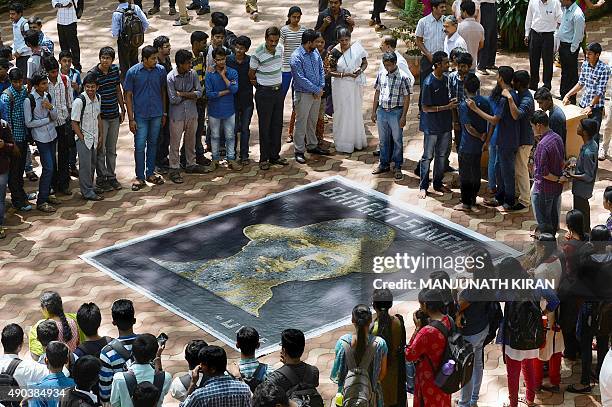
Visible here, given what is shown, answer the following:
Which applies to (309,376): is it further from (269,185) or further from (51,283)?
(269,185)

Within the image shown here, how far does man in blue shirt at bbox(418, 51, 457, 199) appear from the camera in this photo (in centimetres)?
1280

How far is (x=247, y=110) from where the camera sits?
14.1 m

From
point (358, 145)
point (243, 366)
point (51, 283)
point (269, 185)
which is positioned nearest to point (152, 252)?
point (51, 283)

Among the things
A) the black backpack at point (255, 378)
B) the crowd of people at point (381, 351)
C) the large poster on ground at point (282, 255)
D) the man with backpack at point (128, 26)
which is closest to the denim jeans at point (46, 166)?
the large poster on ground at point (282, 255)

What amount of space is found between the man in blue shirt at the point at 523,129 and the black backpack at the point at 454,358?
4.54 m

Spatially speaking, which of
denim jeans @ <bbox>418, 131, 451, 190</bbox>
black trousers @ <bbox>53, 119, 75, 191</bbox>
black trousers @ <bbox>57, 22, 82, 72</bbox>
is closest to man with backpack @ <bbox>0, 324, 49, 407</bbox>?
black trousers @ <bbox>53, 119, 75, 191</bbox>

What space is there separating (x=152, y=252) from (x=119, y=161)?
8.71 feet

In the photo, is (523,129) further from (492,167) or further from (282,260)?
(282,260)

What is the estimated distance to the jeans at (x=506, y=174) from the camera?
41.1 feet

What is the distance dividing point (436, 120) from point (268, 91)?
2.15m

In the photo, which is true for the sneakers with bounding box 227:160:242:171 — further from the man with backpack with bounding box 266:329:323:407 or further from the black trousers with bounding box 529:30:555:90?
the man with backpack with bounding box 266:329:323:407

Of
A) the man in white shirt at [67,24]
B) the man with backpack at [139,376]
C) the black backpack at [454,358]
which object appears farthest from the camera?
the man in white shirt at [67,24]

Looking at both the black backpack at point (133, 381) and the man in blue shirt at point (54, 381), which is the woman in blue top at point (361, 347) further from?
the man in blue shirt at point (54, 381)

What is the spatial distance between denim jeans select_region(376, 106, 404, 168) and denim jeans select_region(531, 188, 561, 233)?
7.24ft
